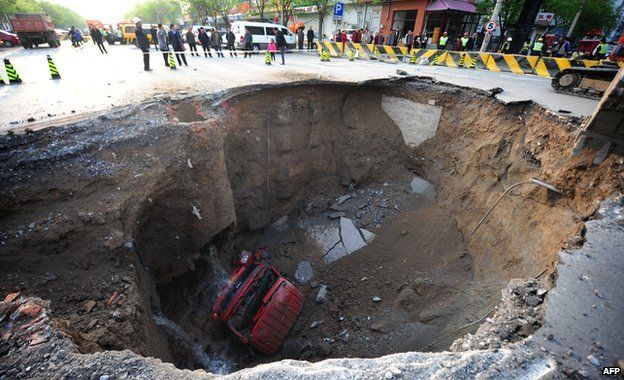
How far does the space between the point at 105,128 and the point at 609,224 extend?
28.5ft

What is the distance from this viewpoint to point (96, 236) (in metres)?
4.68

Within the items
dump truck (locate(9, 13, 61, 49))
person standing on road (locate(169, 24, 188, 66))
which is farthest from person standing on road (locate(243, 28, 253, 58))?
dump truck (locate(9, 13, 61, 49))

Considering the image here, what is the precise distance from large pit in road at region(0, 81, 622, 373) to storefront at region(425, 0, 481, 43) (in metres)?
16.1

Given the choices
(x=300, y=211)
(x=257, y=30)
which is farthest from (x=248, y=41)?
(x=300, y=211)

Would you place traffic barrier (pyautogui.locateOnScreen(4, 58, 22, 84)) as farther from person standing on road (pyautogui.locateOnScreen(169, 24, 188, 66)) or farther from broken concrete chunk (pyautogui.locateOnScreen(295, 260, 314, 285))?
broken concrete chunk (pyautogui.locateOnScreen(295, 260, 314, 285))

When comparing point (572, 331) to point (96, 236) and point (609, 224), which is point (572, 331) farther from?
point (96, 236)

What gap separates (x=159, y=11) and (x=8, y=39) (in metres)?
49.9

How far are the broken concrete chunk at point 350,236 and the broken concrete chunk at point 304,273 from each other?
1303mm

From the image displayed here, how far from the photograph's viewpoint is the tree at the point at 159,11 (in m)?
62.8

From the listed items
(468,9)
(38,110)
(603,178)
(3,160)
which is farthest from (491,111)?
(468,9)

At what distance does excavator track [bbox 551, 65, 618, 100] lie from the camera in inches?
329

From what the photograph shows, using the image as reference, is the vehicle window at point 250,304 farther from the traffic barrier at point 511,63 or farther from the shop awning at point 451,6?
the shop awning at point 451,6

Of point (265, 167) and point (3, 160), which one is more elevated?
point (3, 160)

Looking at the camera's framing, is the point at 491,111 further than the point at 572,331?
Yes
